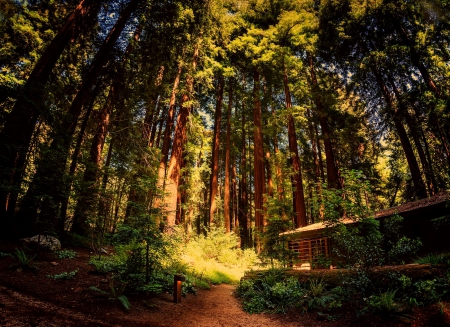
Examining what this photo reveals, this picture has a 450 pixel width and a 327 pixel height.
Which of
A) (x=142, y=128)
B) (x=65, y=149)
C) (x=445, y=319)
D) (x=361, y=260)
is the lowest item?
(x=445, y=319)

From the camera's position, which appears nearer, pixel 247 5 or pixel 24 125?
pixel 24 125

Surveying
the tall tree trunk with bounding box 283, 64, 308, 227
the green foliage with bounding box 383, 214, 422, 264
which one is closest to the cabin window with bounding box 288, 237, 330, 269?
the tall tree trunk with bounding box 283, 64, 308, 227

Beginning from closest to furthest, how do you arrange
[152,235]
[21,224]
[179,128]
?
[152,235] → [21,224] → [179,128]

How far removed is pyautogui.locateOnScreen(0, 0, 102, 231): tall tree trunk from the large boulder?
66cm

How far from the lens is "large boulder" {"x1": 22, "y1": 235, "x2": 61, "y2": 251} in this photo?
567 centimetres

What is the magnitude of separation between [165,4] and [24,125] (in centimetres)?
676

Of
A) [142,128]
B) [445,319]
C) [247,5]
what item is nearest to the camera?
[445,319]

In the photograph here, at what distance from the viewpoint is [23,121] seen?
5371 millimetres

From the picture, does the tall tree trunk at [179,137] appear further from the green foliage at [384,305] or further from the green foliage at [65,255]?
the green foliage at [384,305]

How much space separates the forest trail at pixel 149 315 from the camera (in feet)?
9.45

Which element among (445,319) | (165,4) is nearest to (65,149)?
(165,4)

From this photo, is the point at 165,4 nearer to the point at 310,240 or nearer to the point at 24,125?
the point at 24,125

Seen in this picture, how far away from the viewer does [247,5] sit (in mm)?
17375

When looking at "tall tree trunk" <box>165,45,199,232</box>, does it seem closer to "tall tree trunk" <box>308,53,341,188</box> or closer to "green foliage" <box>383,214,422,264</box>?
"tall tree trunk" <box>308,53,341,188</box>
